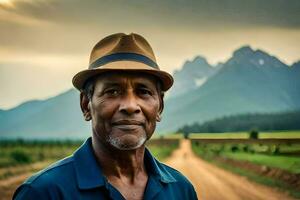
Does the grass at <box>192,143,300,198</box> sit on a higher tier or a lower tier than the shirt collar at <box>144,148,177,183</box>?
lower

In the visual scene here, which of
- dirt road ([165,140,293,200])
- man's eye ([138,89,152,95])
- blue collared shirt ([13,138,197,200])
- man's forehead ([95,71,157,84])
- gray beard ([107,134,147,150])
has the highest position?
man's forehead ([95,71,157,84])

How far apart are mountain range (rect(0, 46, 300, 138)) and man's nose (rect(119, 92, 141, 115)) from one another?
8.19ft

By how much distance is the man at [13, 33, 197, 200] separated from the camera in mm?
1291

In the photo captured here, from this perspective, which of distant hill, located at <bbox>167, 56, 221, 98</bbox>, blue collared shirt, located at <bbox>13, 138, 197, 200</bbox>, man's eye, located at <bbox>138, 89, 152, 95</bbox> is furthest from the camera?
distant hill, located at <bbox>167, 56, 221, 98</bbox>

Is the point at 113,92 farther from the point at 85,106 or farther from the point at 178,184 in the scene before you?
the point at 178,184

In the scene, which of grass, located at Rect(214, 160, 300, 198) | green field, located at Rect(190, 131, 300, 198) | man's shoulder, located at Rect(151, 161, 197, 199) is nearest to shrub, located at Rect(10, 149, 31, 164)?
green field, located at Rect(190, 131, 300, 198)

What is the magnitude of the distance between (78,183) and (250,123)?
129 inches

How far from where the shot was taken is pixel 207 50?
4.26 m

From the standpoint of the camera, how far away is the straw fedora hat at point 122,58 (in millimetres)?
1337

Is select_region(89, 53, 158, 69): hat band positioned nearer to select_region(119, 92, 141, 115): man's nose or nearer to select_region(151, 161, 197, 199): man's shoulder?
select_region(119, 92, 141, 115): man's nose

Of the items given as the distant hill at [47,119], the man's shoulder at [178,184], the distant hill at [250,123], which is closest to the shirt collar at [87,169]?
the man's shoulder at [178,184]

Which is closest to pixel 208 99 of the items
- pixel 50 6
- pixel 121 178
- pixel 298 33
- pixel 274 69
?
pixel 274 69

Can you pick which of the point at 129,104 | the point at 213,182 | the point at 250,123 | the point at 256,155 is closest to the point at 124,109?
the point at 129,104

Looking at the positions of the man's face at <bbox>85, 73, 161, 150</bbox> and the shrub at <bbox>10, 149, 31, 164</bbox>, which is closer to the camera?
the man's face at <bbox>85, 73, 161, 150</bbox>
